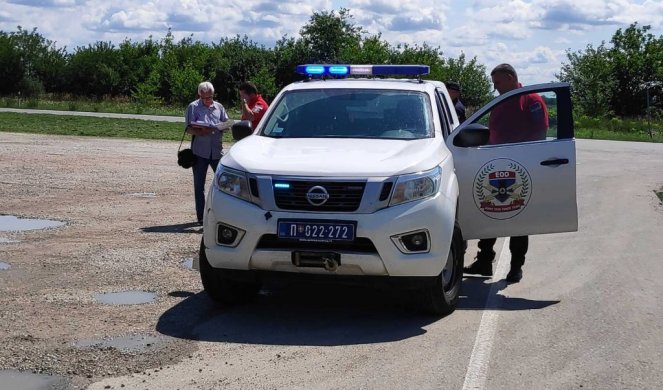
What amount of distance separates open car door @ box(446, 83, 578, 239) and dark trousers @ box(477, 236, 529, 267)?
68 cm

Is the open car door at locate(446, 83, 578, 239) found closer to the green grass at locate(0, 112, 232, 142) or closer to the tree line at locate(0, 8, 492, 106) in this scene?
the green grass at locate(0, 112, 232, 142)

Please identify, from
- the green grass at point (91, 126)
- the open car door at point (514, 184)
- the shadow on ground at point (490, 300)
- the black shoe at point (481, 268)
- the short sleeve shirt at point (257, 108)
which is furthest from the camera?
the green grass at point (91, 126)

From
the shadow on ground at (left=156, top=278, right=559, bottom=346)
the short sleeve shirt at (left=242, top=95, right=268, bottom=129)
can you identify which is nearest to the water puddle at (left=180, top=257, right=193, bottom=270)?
the shadow on ground at (left=156, top=278, right=559, bottom=346)

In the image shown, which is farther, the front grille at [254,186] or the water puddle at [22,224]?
the water puddle at [22,224]

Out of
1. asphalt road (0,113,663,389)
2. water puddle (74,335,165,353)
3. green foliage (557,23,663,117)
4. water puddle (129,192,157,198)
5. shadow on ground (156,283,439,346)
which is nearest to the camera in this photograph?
asphalt road (0,113,663,389)

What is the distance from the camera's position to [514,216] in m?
8.70

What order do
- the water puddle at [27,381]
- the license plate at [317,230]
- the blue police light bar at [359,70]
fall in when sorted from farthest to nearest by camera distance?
the blue police light bar at [359,70], the license plate at [317,230], the water puddle at [27,381]

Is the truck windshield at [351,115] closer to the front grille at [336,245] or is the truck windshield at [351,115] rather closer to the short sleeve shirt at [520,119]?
the short sleeve shirt at [520,119]

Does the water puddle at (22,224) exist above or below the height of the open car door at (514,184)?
below

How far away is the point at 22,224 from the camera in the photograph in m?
12.2

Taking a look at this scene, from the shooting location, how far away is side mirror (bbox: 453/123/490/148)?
8.50 metres

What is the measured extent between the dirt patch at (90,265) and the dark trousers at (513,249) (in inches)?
110

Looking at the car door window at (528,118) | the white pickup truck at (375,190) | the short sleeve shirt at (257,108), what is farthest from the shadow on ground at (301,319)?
the short sleeve shirt at (257,108)

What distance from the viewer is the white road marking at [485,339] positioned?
5.96 m
